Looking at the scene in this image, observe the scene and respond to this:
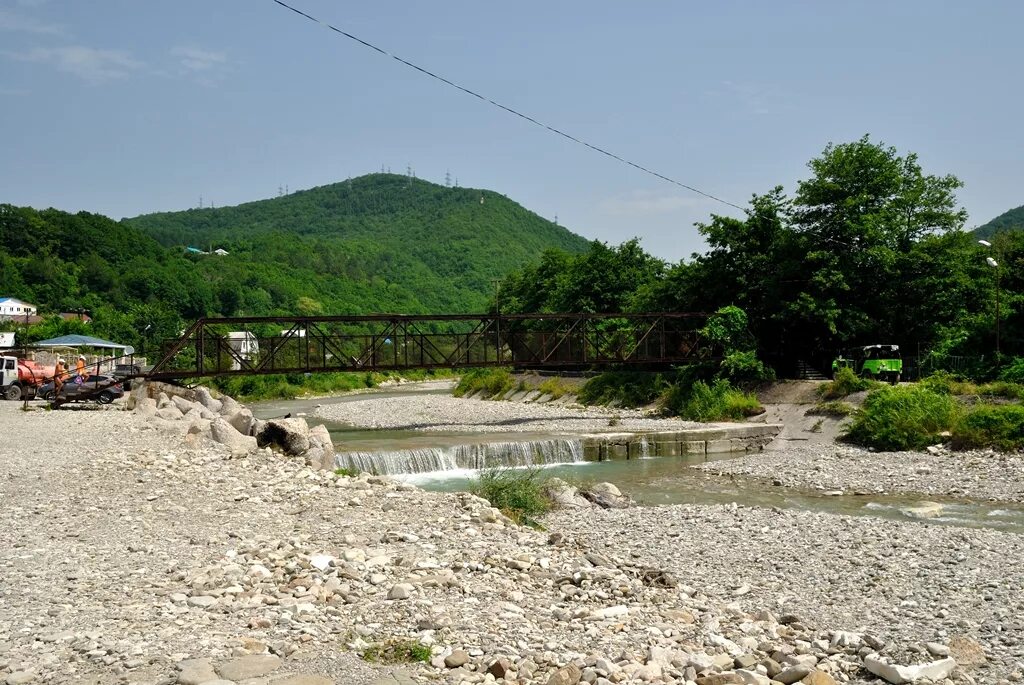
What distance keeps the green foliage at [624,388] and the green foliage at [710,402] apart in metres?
1.82

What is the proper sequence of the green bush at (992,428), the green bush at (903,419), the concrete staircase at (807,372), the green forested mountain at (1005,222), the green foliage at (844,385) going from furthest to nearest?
the green forested mountain at (1005,222) < the concrete staircase at (807,372) < the green foliage at (844,385) < the green bush at (903,419) < the green bush at (992,428)

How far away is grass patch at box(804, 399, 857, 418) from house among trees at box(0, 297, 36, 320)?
91009 millimetres

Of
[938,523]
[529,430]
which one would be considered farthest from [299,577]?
[529,430]

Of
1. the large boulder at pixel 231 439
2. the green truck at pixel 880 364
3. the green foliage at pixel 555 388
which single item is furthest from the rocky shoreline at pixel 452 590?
the green foliage at pixel 555 388

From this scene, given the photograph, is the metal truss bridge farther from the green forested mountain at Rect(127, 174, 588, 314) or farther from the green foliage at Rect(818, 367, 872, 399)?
the green forested mountain at Rect(127, 174, 588, 314)

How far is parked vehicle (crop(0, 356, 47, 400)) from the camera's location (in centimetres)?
4138

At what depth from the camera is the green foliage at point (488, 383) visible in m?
64.9

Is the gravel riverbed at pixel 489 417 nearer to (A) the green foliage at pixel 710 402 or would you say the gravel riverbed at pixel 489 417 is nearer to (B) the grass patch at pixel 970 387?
(A) the green foliage at pixel 710 402

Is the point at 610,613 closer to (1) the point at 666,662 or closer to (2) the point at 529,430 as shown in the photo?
(1) the point at 666,662

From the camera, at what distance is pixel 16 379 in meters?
42.1

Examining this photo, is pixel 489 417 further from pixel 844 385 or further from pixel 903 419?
pixel 903 419

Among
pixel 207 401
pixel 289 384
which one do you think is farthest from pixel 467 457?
pixel 289 384

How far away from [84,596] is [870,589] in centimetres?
1038

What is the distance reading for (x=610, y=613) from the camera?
1070 centimetres
